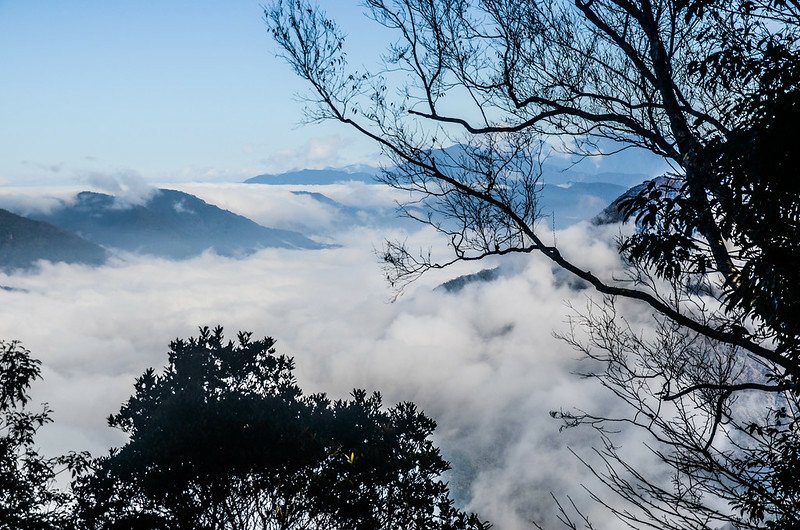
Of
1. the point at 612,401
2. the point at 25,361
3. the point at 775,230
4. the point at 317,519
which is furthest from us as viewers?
the point at 612,401

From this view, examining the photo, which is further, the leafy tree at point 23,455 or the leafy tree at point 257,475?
the leafy tree at point 257,475

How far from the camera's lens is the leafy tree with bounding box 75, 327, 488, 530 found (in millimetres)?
7980

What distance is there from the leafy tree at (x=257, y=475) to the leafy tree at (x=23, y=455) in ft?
3.13

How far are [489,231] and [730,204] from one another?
8.55 feet

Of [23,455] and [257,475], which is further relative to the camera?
[257,475]

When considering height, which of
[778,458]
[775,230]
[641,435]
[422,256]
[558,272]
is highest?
[558,272]

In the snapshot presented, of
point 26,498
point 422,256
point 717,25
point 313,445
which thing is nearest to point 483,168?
point 422,256

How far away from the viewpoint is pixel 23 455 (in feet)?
23.2

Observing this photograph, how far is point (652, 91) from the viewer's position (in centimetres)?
600

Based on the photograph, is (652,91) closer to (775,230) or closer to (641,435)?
(775,230)

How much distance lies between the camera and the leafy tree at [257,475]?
7980mm

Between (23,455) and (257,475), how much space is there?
315 centimetres

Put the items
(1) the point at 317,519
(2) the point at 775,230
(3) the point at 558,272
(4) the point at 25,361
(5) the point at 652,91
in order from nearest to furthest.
A: 1. (2) the point at 775,230
2. (5) the point at 652,91
3. (4) the point at 25,361
4. (1) the point at 317,519
5. (3) the point at 558,272

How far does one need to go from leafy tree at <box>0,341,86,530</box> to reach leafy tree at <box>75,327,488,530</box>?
954 mm
